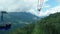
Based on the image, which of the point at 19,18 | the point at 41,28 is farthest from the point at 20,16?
the point at 41,28

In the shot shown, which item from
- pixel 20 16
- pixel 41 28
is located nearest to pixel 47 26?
pixel 41 28

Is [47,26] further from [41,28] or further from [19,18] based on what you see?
[19,18]

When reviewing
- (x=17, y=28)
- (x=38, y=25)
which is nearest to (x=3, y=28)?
(x=17, y=28)

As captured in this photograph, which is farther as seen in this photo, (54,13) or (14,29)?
(54,13)

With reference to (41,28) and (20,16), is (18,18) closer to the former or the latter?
(20,16)

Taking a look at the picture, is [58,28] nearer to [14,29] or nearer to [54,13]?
[54,13]

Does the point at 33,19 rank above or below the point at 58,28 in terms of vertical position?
above

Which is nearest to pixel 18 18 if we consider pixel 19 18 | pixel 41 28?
pixel 19 18

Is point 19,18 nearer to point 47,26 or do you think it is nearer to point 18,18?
point 18,18

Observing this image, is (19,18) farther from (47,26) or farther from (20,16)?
(47,26)
